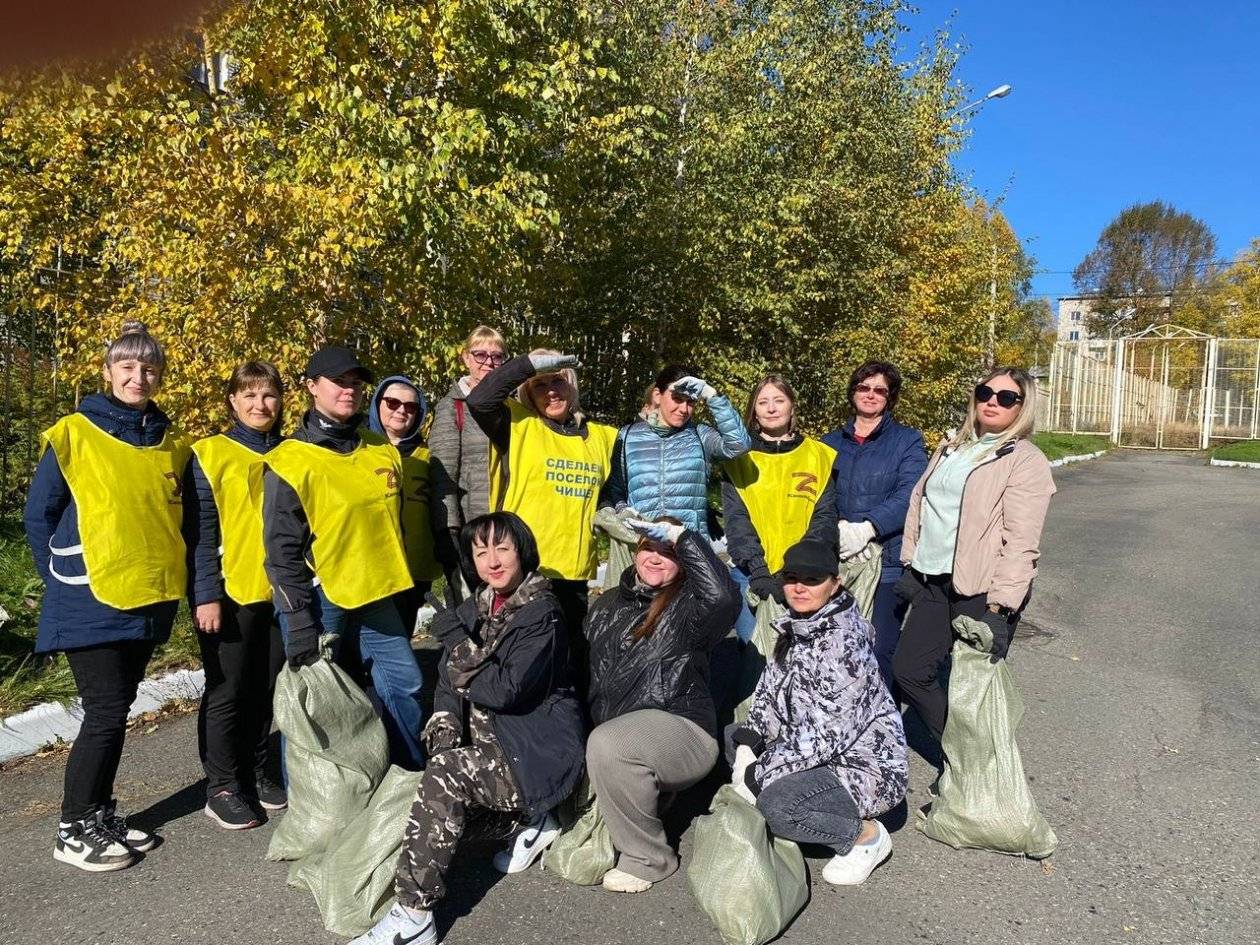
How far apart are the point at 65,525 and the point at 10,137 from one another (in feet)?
11.5

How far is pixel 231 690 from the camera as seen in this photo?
11.9 ft

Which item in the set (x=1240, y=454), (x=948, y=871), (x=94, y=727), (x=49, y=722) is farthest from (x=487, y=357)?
(x=1240, y=454)

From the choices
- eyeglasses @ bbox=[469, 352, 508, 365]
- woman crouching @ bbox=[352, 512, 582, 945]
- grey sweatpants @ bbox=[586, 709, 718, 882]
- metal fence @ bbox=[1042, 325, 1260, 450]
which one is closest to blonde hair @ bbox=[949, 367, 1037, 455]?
grey sweatpants @ bbox=[586, 709, 718, 882]

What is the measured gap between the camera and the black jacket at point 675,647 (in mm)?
3430

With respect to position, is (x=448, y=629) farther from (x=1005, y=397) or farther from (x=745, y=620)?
(x=1005, y=397)

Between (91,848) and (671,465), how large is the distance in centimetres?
260

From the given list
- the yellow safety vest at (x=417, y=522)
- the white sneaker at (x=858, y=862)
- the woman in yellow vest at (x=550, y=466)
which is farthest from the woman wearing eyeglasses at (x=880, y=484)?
the yellow safety vest at (x=417, y=522)

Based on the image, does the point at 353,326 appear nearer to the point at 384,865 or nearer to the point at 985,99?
the point at 384,865

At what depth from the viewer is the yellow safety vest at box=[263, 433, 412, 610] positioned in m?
3.48

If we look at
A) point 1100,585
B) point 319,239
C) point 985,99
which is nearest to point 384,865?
point 319,239

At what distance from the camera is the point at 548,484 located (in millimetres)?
3863

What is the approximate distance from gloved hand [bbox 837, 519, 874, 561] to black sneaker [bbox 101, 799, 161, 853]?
2974 mm

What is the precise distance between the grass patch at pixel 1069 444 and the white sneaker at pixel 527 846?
1933 centimetres

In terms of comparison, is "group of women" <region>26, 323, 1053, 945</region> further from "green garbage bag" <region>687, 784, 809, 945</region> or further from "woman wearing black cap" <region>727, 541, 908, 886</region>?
"green garbage bag" <region>687, 784, 809, 945</region>
